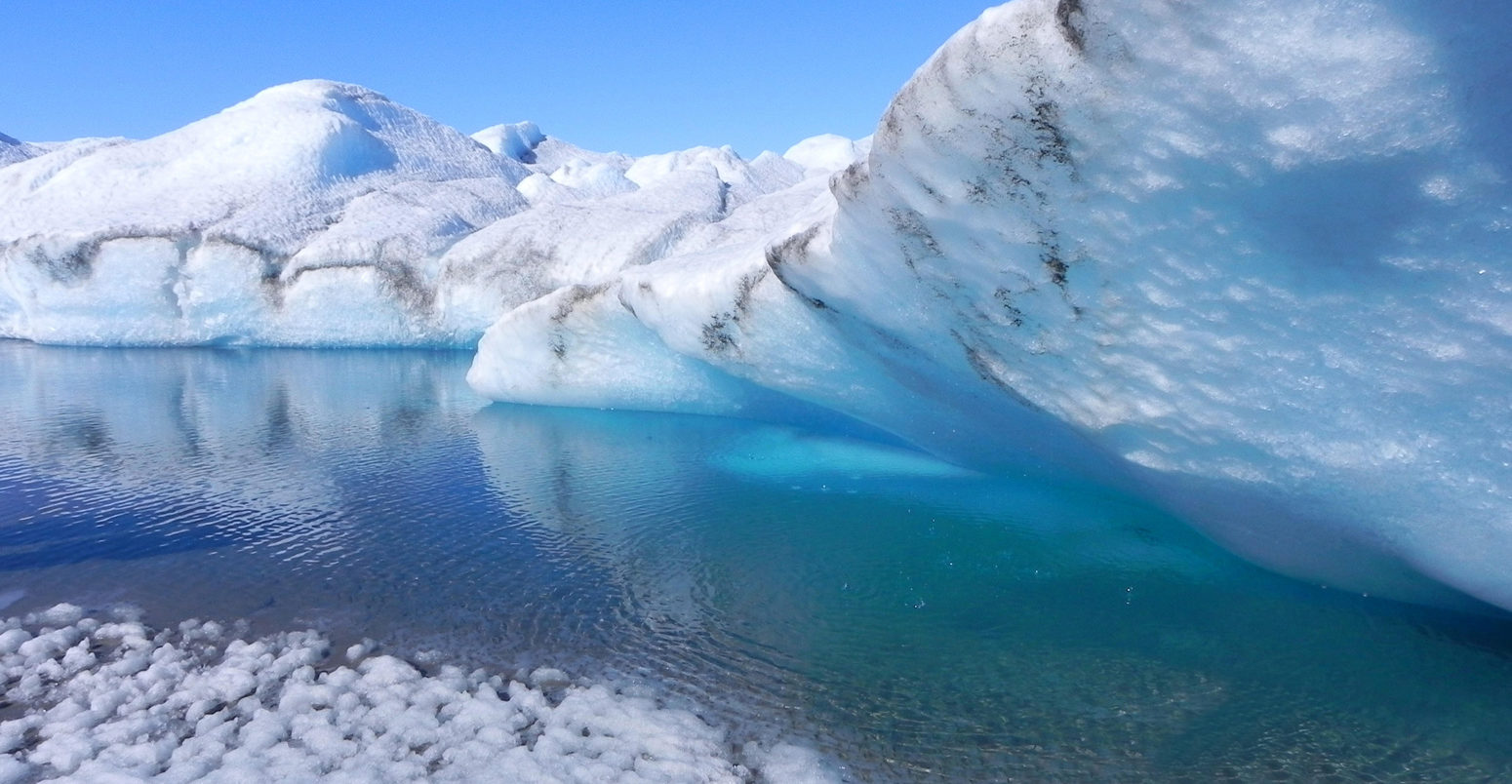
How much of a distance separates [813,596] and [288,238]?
53.2ft

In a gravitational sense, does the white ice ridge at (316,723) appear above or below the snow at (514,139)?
below

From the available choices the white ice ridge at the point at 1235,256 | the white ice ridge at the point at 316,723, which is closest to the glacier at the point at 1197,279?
the white ice ridge at the point at 1235,256

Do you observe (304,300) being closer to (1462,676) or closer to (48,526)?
(48,526)

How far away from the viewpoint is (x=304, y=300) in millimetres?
17656

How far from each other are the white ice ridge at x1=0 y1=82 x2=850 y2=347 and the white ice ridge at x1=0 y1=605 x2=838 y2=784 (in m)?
11.3

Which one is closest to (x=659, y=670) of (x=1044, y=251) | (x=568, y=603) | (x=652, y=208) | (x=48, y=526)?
(x=568, y=603)

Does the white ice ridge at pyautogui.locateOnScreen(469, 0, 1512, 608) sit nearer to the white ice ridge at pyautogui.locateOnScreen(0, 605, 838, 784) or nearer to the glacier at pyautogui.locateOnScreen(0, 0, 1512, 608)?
the glacier at pyautogui.locateOnScreen(0, 0, 1512, 608)

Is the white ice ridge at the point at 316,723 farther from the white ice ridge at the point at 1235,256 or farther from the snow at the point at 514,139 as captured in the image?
the snow at the point at 514,139

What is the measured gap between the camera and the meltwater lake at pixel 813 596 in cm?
371

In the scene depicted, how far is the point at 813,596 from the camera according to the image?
5.14 m

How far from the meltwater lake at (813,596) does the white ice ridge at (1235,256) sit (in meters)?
0.64

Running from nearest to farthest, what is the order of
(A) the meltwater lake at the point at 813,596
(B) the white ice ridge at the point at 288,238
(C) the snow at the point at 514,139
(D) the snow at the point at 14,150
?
1. (A) the meltwater lake at the point at 813,596
2. (B) the white ice ridge at the point at 288,238
3. (D) the snow at the point at 14,150
4. (C) the snow at the point at 514,139

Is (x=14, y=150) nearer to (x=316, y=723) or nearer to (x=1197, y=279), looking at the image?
(x=316, y=723)

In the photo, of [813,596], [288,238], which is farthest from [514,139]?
[813,596]
